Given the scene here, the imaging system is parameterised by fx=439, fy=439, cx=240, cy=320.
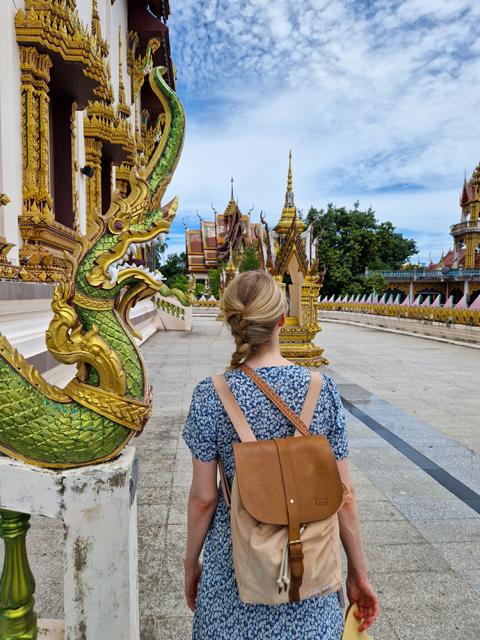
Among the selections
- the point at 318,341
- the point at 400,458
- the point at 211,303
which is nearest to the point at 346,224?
the point at 211,303

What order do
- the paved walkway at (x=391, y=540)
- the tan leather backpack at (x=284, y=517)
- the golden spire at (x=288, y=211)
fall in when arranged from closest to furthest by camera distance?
the tan leather backpack at (x=284, y=517), the paved walkway at (x=391, y=540), the golden spire at (x=288, y=211)

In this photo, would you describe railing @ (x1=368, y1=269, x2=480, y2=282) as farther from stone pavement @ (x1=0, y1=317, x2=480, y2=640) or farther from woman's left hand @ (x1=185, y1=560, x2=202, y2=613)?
woman's left hand @ (x1=185, y1=560, x2=202, y2=613)

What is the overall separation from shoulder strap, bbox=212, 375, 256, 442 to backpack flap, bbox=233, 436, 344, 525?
7 centimetres

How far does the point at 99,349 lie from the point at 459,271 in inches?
1920

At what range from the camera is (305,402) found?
127 centimetres

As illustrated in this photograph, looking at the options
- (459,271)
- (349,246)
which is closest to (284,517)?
(349,246)

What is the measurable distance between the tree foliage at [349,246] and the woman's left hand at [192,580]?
37.5m

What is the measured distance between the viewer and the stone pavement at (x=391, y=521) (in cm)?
219

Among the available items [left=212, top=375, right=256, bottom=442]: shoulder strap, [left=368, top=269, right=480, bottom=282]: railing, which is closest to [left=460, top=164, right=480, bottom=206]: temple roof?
[left=368, top=269, right=480, bottom=282]: railing

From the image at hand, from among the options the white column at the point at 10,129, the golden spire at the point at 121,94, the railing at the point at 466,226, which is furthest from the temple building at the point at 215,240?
the white column at the point at 10,129

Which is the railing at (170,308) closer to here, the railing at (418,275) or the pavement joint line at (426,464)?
the pavement joint line at (426,464)

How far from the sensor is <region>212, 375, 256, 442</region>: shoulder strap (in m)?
1.23

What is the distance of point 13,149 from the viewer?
5895 millimetres

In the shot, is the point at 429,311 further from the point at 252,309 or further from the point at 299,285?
the point at 252,309
